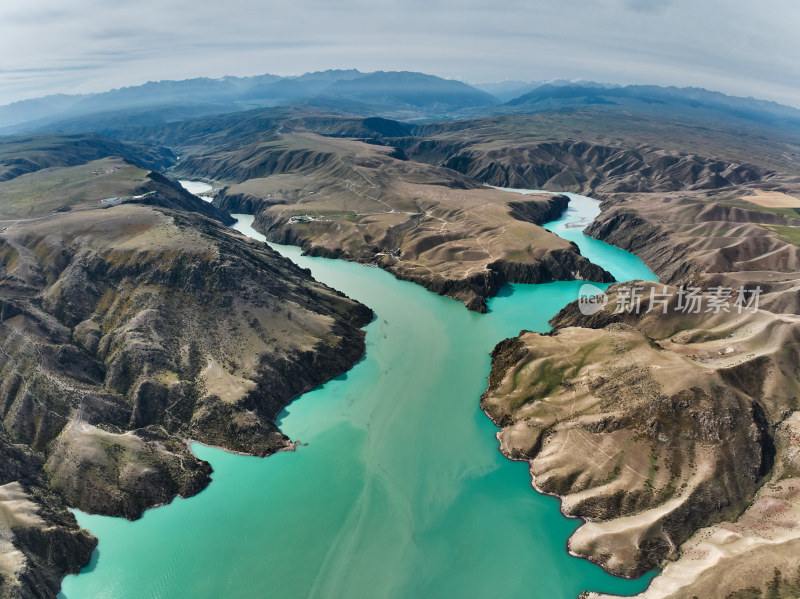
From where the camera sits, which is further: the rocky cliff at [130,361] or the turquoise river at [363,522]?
the rocky cliff at [130,361]

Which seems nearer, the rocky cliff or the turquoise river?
the turquoise river

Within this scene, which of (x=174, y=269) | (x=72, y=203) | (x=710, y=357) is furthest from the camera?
(x=72, y=203)

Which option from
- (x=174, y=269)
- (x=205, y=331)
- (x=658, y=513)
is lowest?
(x=658, y=513)

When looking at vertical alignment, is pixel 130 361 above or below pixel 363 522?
above

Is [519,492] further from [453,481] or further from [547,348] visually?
[547,348]

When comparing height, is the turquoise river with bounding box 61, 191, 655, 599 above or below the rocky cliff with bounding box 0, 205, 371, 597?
below

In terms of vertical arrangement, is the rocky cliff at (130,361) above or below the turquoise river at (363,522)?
above

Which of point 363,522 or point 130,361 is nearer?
Answer: point 363,522

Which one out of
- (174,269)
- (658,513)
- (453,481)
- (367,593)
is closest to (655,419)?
(658,513)
